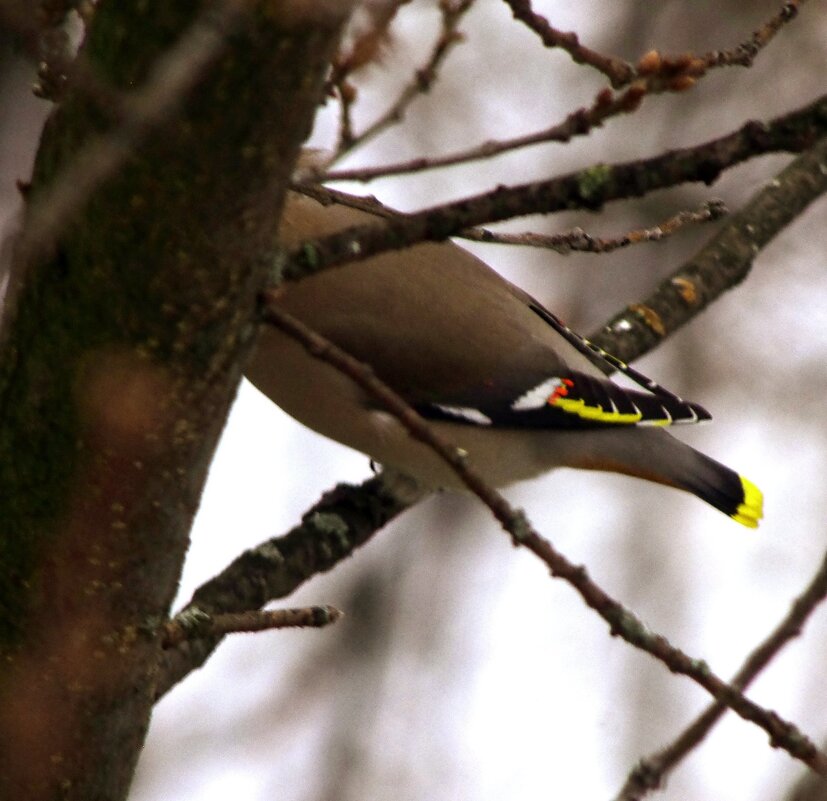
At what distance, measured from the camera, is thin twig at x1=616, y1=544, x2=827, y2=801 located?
1.73 m

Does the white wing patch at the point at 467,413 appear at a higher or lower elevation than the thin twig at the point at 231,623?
higher

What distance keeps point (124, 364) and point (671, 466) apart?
2.26m

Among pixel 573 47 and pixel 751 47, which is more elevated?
pixel 751 47

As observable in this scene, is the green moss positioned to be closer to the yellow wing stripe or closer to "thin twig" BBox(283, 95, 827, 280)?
"thin twig" BBox(283, 95, 827, 280)

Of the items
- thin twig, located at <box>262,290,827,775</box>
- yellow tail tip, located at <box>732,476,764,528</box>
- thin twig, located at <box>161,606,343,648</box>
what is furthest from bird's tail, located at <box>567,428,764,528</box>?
thin twig, located at <box>262,290,827,775</box>

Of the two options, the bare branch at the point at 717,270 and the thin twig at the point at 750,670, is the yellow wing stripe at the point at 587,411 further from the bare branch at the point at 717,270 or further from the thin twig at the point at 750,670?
the thin twig at the point at 750,670

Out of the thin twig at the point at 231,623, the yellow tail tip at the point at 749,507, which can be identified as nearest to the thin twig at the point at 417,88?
the thin twig at the point at 231,623

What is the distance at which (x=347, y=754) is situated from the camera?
18.4 ft

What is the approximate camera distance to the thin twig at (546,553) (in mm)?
1552

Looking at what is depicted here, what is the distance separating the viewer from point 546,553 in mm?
1580

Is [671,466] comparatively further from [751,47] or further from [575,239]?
[751,47]

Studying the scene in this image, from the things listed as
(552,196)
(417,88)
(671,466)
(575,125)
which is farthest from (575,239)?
(671,466)

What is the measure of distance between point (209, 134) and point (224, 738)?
4.70m

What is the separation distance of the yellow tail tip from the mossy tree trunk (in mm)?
2201
